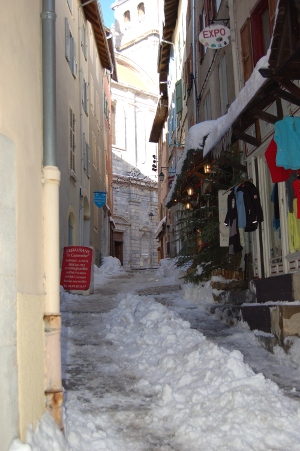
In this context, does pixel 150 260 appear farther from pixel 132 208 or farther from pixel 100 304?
pixel 100 304

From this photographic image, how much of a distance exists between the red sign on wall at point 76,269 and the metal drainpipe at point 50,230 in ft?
30.4

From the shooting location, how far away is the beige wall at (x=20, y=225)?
3174 mm

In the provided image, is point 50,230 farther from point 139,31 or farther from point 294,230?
point 139,31

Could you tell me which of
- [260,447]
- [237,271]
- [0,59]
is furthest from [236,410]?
[237,271]

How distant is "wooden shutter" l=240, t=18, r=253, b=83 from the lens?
10625 mm

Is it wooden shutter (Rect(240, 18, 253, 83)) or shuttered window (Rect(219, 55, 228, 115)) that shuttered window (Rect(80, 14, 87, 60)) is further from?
wooden shutter (Rect(240, 18, 253, 83))

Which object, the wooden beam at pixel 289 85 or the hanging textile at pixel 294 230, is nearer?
the wooden beam at pixel 289 85

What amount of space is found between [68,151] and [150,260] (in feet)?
90.3

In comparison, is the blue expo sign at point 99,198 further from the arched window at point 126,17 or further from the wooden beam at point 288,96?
the arched window at point 126,17

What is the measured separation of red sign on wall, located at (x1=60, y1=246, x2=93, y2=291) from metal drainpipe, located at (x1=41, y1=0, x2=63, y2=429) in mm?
9256

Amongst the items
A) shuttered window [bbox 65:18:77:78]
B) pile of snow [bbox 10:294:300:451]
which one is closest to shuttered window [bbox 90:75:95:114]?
shuttered window [bbox 65:18:77:78]

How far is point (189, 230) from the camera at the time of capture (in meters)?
12.4

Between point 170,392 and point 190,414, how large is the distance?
1.56ft

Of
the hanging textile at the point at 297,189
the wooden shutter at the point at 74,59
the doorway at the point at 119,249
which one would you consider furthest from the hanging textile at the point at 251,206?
the doorway at the point at 119,249
